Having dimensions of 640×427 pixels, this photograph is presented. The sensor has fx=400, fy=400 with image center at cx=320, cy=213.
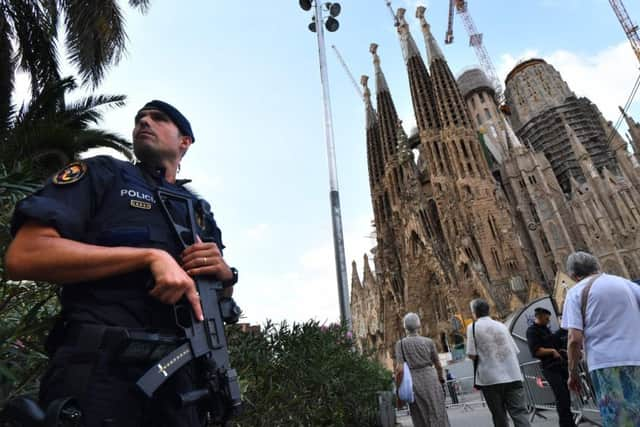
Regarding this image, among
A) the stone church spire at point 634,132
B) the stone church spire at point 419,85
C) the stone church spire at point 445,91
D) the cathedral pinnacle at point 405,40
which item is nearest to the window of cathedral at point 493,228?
the stone church spire at point 445,91

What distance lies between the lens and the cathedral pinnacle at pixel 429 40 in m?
39.2

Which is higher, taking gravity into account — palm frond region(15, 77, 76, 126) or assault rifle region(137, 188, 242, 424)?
palm frond region(15, 77, 76, 126)

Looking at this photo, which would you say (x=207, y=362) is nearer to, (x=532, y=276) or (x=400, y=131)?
(x=532, y=276)

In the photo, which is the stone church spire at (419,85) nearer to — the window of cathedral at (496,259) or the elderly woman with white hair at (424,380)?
the window of cathedral at (496,259)

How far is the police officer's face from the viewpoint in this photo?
1479mm

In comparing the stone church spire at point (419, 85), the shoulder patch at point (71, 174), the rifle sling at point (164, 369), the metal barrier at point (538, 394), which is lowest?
the metal barrier at point (538, 394)

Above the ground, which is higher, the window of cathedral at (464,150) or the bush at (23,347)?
the window of cathedral at (464,150)

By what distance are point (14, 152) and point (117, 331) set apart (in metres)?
7.10

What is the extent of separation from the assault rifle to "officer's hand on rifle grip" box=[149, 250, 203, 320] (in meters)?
0.08

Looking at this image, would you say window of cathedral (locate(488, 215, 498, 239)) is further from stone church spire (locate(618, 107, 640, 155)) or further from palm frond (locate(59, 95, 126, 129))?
palm frond (locate(59, 95, 126, 129))

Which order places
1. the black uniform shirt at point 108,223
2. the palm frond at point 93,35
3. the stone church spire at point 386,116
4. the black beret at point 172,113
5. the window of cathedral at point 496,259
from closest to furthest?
the black uniform shirt at point 108,223, the black beret at point 172,113, the palm frond at point 93,35, the window of cathedral at point 496,259, the stone church spire at point 386,116

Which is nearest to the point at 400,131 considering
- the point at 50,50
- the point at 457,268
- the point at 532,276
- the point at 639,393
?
the point at 457,268

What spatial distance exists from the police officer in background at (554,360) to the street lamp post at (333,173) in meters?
3.02

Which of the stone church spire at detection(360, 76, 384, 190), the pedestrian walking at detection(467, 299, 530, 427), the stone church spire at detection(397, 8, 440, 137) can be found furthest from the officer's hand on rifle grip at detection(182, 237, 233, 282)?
the stone church spire at detection(360, 76, 384, 190)
